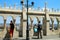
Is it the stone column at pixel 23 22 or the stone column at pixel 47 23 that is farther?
the stone column at pixel 47 23

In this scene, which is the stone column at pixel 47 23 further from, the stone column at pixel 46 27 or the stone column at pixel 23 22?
the stone column at pixel 23 22

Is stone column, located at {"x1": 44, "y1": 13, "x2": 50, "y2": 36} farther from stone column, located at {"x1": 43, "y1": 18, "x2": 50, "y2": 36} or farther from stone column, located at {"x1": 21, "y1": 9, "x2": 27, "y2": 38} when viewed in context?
stone column, located at {"x1": 21, "y1": 9, "x2": 27, "y2": 38}

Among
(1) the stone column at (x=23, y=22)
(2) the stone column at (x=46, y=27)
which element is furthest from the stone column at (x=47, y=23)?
(1) the stone column at (x=23, y=22)

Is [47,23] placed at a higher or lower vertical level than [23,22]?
lower

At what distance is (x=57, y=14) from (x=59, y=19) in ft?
3.36

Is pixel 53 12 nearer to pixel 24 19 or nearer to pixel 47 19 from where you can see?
pixel 47 19

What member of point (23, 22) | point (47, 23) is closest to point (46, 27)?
point (47, 23)

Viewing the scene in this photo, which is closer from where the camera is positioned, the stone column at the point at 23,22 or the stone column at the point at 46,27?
the stone column at the point at 23,22

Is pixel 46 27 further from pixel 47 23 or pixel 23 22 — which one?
pixel 23 22

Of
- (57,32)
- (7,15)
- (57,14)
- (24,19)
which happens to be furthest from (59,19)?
(7,15)

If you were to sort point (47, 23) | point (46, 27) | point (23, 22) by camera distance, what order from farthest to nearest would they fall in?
point (47, 23) < point (46, 27) < point (23, 22)

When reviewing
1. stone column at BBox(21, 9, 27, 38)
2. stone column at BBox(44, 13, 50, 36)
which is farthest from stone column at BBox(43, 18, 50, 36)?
stone column at BBox(21, 9, 27, 38)

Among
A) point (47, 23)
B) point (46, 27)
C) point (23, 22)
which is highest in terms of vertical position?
point (23, 22)

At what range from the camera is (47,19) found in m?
30.0
